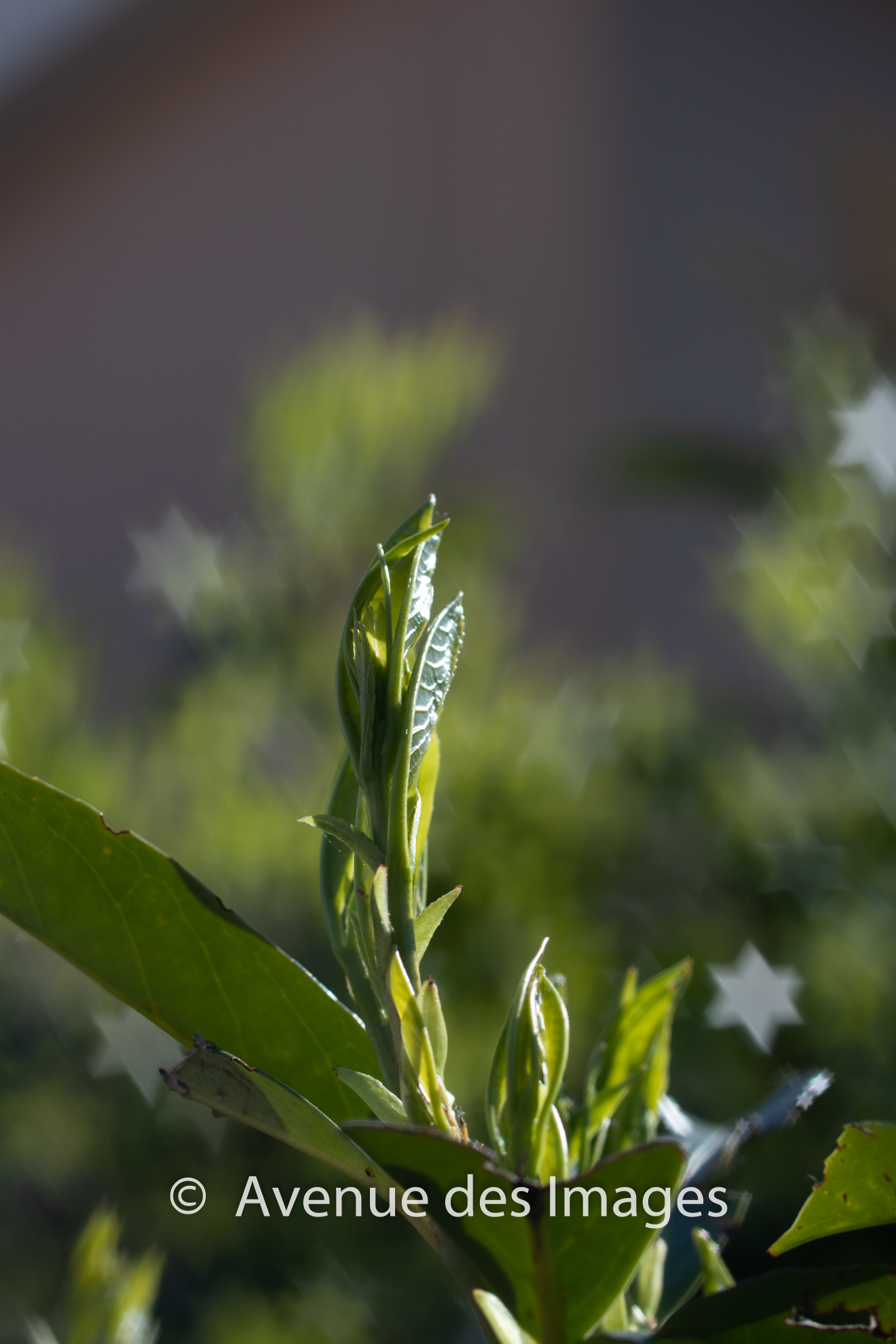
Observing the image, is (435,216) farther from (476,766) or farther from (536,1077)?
(536,1077)

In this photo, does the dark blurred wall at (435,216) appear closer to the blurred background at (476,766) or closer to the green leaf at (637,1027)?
the blurred background at (476,766)

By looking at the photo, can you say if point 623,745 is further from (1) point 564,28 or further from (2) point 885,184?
(1) point 564,28

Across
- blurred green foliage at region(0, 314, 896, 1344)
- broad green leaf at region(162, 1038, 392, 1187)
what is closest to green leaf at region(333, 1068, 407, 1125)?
broad green leaf at region(162, 1038, 392, 1187)

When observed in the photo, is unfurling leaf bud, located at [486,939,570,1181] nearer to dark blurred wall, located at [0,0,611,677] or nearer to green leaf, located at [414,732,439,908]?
green leaf, located at [414,732,439,908]

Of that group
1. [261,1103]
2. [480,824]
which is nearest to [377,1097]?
[261,1103]

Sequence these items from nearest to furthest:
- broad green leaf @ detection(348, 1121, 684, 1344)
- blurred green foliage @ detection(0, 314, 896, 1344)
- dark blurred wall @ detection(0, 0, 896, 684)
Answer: broad green leaf @ detection(348, 1121, 684, 1344) < blurred green foliage @ detection(0, 314, 896, 1344) < dark blurred wall @ detection(0, 0, 896, 684)
